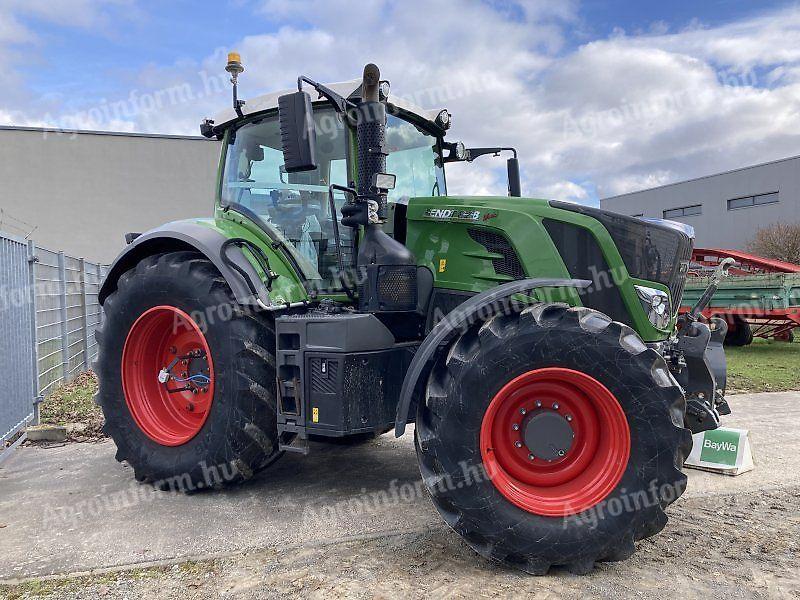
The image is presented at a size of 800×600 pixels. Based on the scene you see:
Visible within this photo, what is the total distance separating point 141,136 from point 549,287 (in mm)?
20758

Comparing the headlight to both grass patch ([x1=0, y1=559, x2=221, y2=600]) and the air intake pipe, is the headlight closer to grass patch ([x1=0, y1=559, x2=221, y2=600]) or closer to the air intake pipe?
the air intake pipe

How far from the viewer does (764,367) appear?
962 centimetres

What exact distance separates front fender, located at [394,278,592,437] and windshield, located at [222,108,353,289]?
109cm

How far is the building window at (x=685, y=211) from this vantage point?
3231 centimetres

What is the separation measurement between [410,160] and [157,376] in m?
2.43

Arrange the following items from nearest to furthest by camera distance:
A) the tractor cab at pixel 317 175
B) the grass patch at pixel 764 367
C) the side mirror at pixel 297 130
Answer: the side mirror at pixel 297 130
the tractor cab at pixel 317 175
the grass patch at pixel 764 367

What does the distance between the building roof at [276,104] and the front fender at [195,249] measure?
85 cm

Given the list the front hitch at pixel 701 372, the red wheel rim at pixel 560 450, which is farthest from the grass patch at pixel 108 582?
the front hitch at pixel 701 372

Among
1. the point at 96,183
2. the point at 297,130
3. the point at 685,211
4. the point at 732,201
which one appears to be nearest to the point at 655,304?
the point at 297,130

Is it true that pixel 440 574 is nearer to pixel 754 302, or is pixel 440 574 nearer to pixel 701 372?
pixel 701 372

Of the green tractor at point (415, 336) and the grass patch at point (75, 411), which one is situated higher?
the green tractor at point (415, 336)

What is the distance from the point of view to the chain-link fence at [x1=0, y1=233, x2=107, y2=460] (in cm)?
530

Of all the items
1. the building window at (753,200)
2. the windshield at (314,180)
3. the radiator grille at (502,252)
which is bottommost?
the radiator grille at (502,252)

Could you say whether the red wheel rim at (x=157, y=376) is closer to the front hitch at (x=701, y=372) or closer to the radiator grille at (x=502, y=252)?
the radiator grille at (x=502, y=252)
